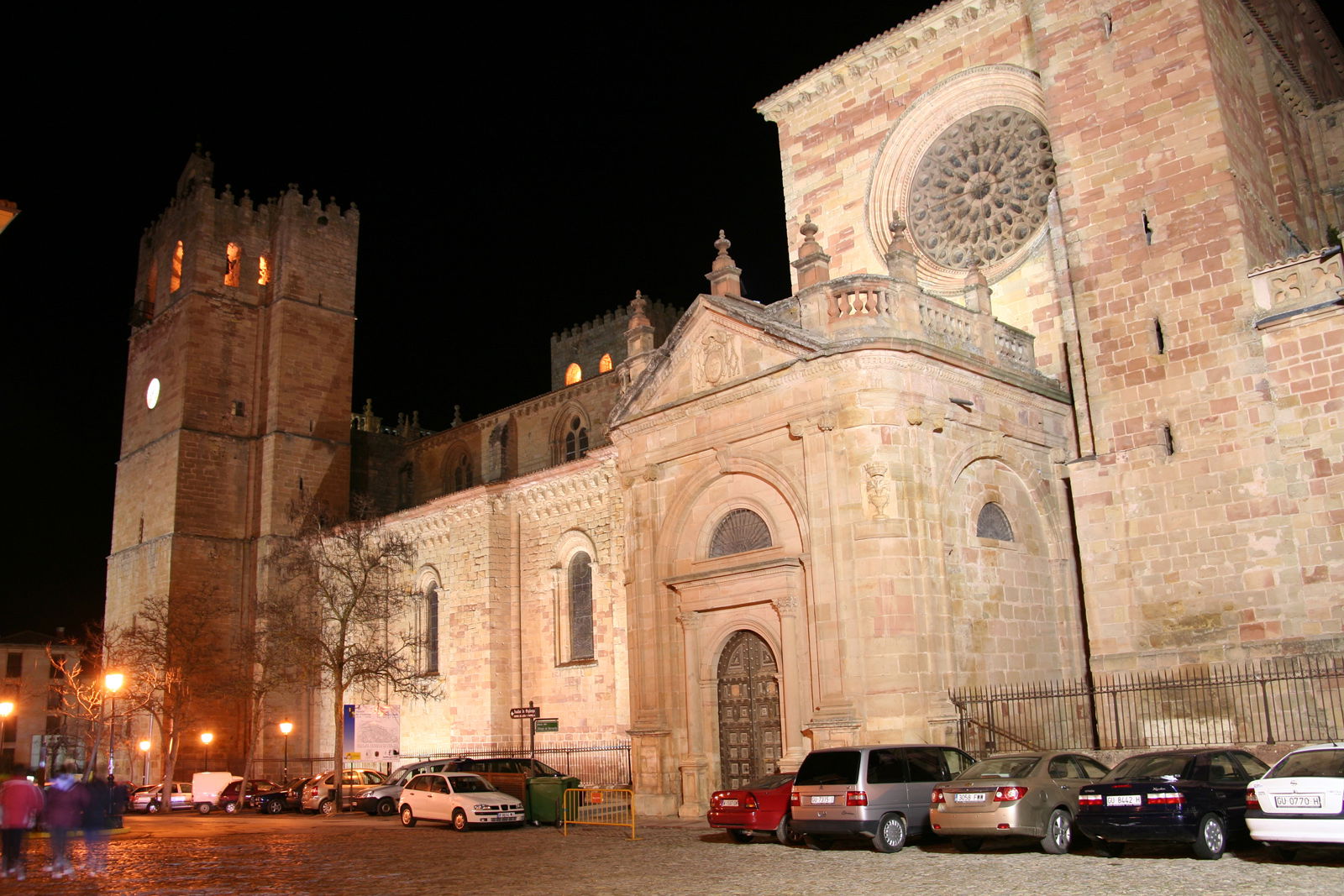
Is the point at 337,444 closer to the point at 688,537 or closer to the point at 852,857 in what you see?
the point at 688,537

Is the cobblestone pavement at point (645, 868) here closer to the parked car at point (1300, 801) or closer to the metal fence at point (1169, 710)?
the parked car at point (1300, 801)

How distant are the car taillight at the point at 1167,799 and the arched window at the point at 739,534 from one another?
8674 mm

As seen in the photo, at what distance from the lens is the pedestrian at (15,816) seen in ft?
45.3

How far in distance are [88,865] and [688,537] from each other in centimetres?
1090

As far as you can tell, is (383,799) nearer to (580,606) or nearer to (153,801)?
(580,606)

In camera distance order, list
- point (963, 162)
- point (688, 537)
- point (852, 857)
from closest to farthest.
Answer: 1. point (852, 857)
2. point (688, 537)
3. point (963, 162)

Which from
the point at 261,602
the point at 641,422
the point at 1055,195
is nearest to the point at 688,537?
the point at 641,422

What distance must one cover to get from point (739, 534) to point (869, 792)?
692 cm

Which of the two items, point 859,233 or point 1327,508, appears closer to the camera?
point 1327,508

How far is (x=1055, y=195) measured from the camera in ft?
69.1

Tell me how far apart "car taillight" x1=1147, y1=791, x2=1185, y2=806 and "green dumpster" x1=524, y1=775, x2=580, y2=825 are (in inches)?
481

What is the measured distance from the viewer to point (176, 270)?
43750mm

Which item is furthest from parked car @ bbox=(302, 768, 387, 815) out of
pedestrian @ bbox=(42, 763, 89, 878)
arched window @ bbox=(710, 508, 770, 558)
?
arched window @ bbox=(710, 508, 770, 558)

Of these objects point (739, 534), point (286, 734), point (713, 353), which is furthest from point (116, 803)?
point (713, 353)
